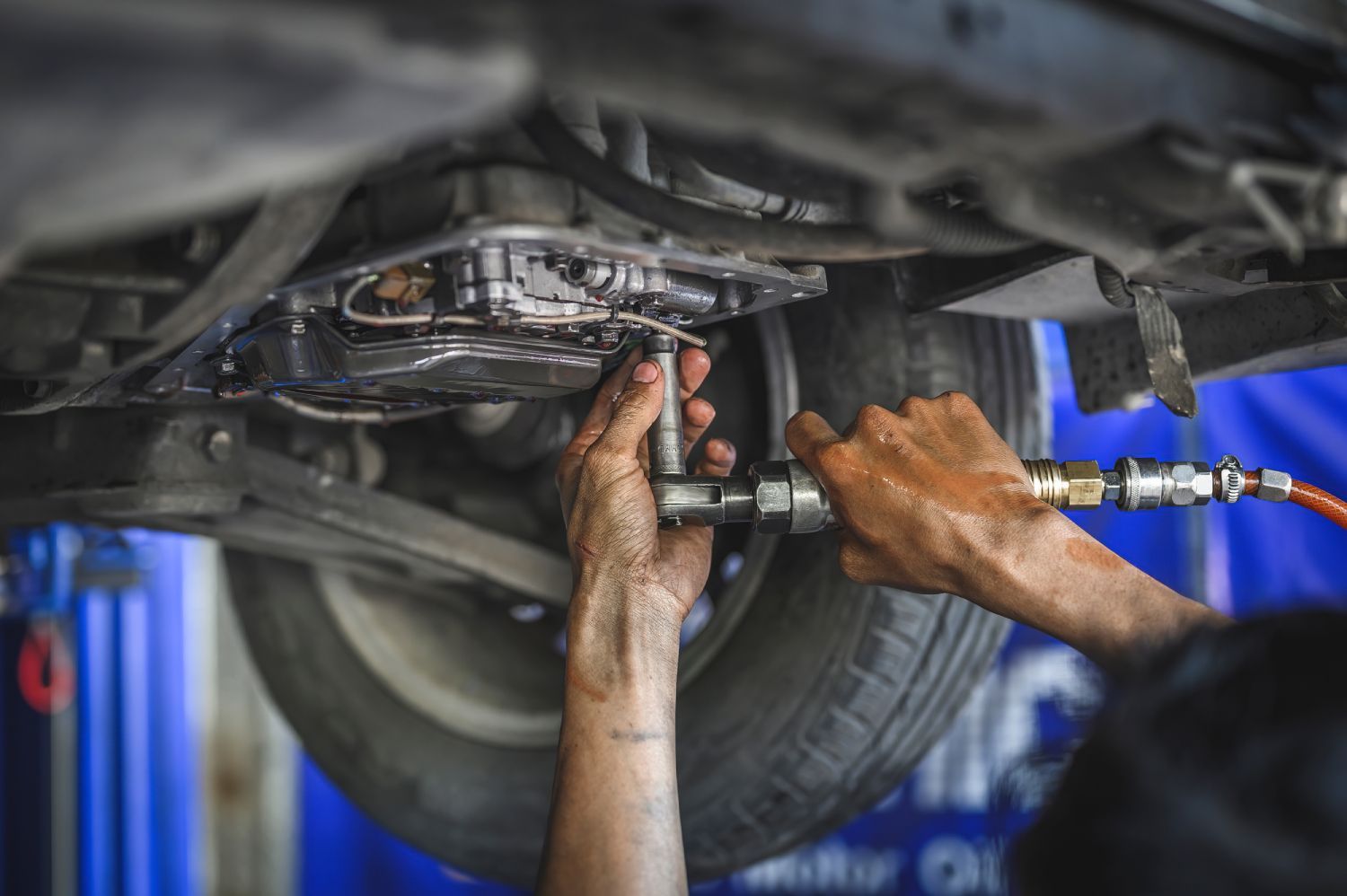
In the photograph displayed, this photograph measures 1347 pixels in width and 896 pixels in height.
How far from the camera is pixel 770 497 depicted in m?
0.90

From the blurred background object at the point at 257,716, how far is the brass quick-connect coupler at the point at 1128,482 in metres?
1.27

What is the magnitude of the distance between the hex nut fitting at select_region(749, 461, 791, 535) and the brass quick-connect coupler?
7.7 inches

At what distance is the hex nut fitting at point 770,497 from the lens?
35.3 inches

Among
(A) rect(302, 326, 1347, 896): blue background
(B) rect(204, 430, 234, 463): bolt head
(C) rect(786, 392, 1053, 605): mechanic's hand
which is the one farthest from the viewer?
(A) rect(302, 326, 1347, 896): blue background

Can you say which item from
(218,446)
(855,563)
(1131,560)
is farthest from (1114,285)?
(1131,560)

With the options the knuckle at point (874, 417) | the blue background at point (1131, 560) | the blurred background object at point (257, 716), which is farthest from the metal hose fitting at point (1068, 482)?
the blurred background object at point (257, 716)

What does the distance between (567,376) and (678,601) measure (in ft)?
0.82

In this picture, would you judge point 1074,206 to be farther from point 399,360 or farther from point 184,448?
point 184,448

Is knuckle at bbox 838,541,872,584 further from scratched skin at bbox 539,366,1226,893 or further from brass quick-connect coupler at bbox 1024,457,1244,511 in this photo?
brass quick-connect coupler at bbox 1024,457,1244,511

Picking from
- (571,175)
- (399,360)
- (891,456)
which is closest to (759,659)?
(891,456)

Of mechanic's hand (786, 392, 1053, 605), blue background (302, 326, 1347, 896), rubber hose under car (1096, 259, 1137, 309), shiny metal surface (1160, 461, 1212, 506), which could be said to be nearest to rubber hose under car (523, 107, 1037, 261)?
rubber hose under car (1096, 259, 1137, 309)

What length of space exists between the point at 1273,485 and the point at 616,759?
1.89ft

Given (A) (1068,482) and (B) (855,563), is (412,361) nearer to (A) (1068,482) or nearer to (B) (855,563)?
(B) (855,563)

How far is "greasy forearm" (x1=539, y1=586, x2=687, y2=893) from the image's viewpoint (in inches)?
33.1
